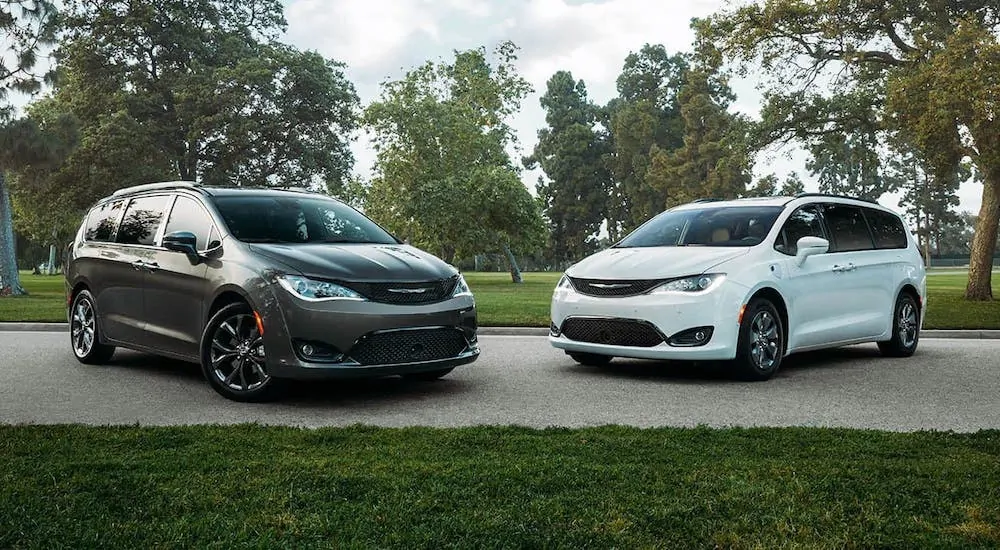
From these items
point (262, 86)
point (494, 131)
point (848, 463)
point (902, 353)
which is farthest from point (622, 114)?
point (848, 463)

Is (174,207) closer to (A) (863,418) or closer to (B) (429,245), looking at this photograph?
(A) (863,418)

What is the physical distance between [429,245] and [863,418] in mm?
46442

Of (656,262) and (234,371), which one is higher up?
(656,262)

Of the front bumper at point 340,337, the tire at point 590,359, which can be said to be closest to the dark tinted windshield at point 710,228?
the tire at point 590,359

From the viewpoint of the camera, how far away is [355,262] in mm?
8023

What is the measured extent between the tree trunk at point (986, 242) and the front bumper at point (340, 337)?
22.9m

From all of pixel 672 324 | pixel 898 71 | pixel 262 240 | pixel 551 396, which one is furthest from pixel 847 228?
pixel 898 71

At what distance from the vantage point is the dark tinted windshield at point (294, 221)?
871 centimetres

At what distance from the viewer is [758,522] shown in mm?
4266

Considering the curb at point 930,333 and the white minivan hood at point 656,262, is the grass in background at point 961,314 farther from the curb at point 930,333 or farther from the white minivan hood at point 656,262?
the white minivan hood at point 656,262

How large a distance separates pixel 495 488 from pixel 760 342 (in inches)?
212

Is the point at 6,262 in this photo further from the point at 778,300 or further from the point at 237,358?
the point at 778,300

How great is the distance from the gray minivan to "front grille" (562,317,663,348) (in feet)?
4.59

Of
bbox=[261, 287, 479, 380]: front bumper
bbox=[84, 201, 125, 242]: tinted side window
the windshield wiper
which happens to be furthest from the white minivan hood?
bbox=[84, 201, 125, 242]: tinted side window
